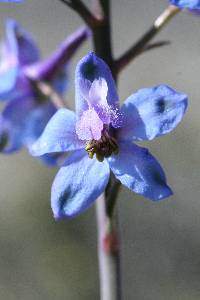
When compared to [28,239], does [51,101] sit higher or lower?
higher

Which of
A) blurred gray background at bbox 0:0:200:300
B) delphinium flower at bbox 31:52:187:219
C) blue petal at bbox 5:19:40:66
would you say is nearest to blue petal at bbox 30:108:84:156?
delphinium flower at bbox 31:52:187:219

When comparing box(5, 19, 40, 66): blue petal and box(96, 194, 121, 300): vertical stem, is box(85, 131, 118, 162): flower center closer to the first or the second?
box(96, 194, 121, 300): vertical stem

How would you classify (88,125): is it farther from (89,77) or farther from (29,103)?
(29,103)

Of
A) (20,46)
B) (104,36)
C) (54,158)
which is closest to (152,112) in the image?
(104,36)

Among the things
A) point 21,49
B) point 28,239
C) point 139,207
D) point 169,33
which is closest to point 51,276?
point 28,239

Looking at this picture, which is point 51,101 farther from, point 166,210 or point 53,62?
point 166,210
